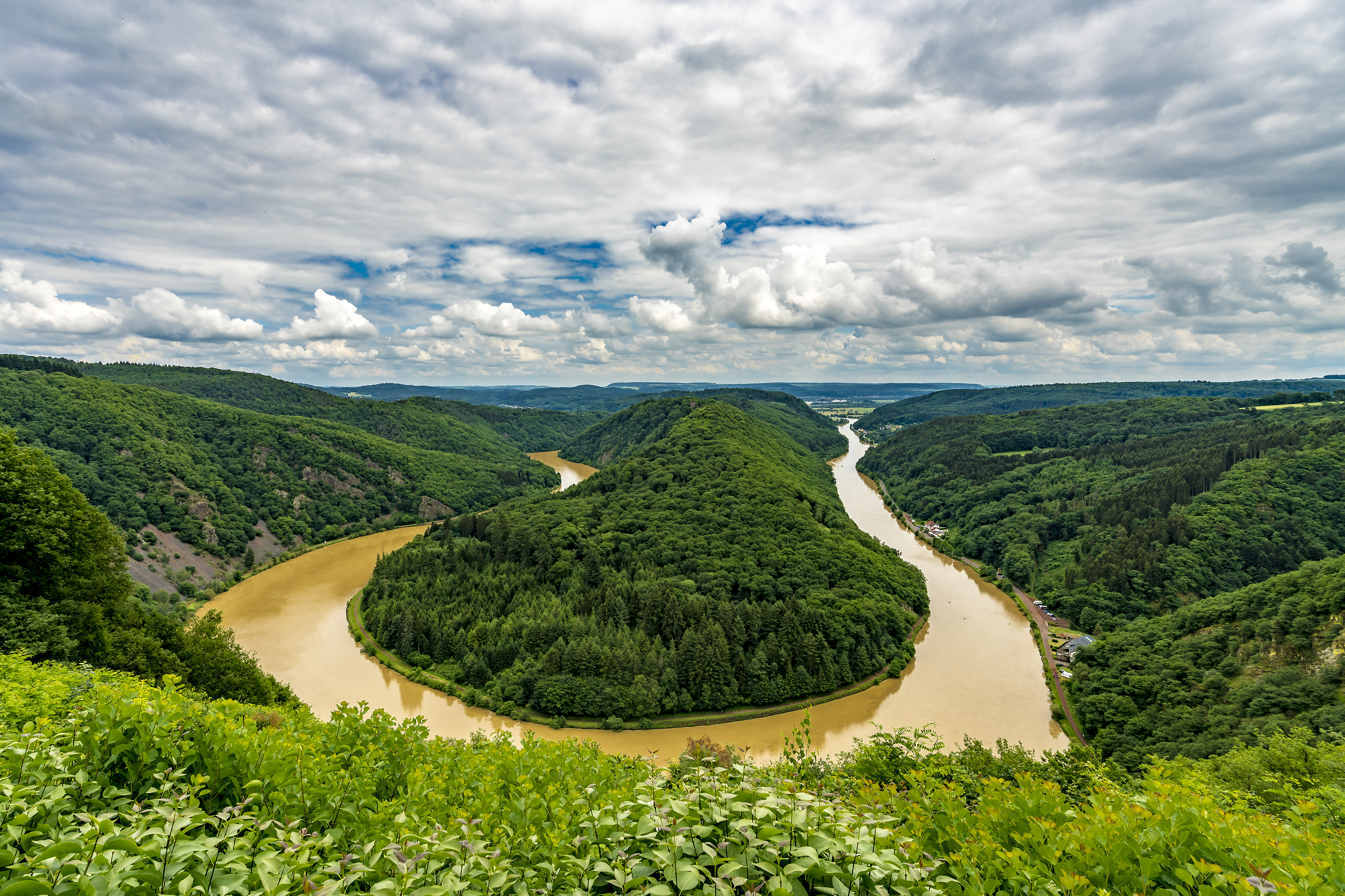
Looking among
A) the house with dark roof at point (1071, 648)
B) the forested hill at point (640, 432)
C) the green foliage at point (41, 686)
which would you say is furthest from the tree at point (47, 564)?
the forested hill at point (640, 432)

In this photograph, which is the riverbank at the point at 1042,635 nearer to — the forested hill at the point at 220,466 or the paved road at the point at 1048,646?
the paved road at the point at 1048,646

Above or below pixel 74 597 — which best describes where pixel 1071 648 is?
below

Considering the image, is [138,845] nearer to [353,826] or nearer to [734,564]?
[353,826]

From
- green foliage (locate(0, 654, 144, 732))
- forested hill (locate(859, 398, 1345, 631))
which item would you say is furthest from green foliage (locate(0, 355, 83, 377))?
forested hill (locate(859, 398, 1345, 631))

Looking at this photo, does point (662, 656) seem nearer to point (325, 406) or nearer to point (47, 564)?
point (47, 564)

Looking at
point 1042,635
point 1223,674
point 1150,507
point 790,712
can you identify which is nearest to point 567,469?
point 790,712

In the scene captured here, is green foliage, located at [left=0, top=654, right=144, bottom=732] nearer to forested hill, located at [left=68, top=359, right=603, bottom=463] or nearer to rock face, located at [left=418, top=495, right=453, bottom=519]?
rock face, located at [left=418, top=495, right=453, bottom=519]

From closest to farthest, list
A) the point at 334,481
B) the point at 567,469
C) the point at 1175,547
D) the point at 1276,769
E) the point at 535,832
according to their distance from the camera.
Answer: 1. the point at 535,832
2. the point at 1276,769
3. the point at 1175,547
4. the point at 334,481
5. the point at 567,469
